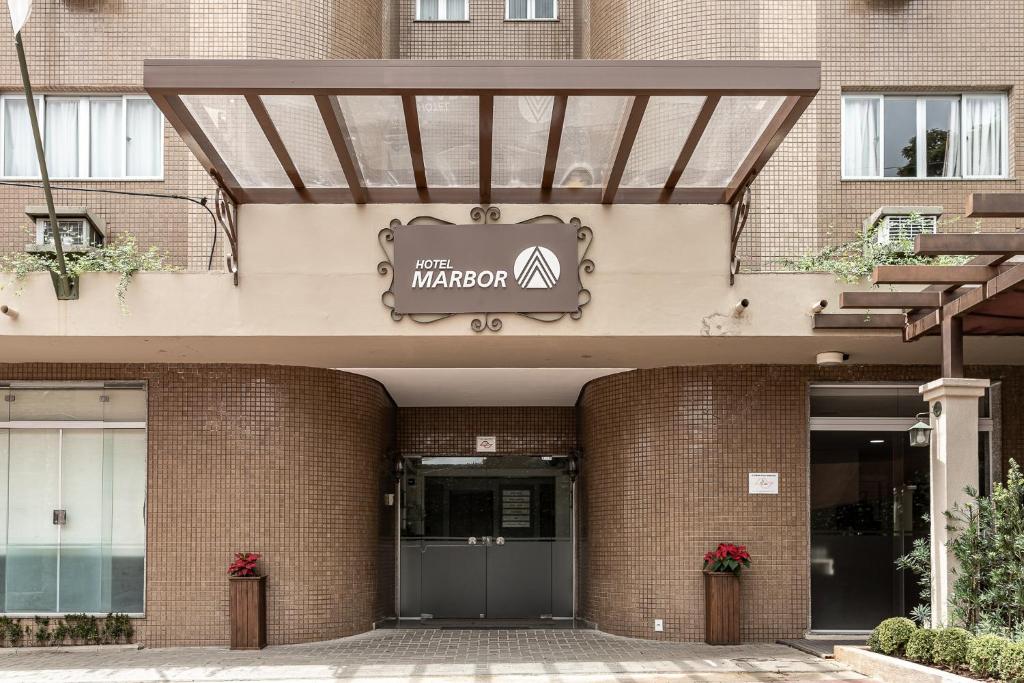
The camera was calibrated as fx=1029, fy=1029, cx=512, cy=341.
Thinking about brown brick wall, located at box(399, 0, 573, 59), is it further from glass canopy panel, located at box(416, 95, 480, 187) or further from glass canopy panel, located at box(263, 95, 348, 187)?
glass canopy panel, located at box(263, 95, 348, 187)

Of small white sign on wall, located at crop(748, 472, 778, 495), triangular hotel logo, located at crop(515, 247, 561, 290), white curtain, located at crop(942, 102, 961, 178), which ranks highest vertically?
white curtain, located at crop(942, 102, 961, 178)

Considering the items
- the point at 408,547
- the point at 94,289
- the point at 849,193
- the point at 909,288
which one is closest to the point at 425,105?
the point at 94,289

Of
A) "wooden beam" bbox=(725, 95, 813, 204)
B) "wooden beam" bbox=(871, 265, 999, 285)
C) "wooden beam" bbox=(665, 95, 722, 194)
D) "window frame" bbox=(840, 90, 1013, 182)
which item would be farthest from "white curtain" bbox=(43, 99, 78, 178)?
"wooden beam" bbox=(871, 265, 999, 285)

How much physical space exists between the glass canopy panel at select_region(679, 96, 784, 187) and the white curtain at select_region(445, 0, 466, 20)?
5554 millimetres

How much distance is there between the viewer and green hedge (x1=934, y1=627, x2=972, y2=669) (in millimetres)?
8242

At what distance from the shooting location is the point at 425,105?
8844mm

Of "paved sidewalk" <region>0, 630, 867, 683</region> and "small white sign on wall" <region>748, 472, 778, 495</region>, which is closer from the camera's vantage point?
"paved sidewalk" <region>0, 630, 867, 683</region>

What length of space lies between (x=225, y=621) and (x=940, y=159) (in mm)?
10357

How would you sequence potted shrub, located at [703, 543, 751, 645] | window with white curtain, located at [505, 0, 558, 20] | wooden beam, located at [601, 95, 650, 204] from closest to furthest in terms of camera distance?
wooden beam, located at [601, 95, 650, 204] → potted shrub, located at [703, 543, 751, 645] → window with white curtain, located at [505, 0, 558, 20]

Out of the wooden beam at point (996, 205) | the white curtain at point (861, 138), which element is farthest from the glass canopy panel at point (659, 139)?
the white curtain at point (861, 138)

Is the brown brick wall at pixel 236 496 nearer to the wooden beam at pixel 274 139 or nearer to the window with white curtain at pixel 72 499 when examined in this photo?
the window with white curtain at pixel 72 499

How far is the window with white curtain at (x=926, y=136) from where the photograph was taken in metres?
12.8

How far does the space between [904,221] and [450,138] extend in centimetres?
597

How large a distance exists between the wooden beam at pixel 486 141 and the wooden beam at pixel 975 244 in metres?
3.62
